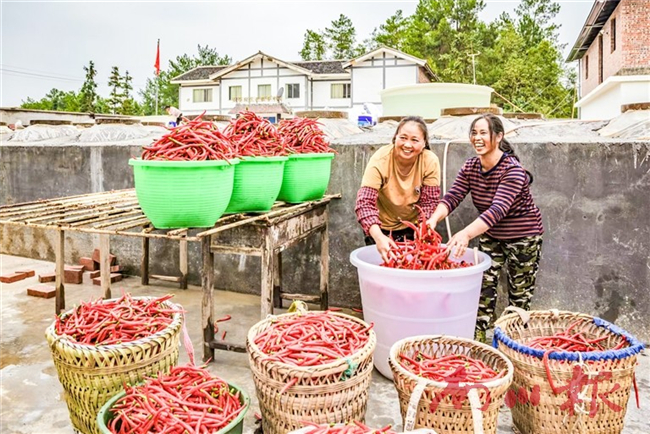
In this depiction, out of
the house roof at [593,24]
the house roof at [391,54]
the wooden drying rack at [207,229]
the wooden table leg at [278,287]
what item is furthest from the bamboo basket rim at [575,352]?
the house roof at [391,54]

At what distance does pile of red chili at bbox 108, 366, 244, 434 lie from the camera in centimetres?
208

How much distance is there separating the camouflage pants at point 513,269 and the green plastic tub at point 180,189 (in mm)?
1974

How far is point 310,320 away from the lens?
268 cm

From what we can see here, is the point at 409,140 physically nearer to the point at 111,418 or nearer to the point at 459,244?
the point at 459,244

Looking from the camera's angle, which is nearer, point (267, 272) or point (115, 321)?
point (115, 321)

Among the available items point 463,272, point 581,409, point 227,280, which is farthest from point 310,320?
point 227,280

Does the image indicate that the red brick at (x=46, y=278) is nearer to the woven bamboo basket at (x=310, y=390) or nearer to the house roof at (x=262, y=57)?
the woven bamboo basket at (x=310, y=390)

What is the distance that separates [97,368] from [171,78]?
169 ft

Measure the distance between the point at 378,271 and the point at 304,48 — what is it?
146 ft

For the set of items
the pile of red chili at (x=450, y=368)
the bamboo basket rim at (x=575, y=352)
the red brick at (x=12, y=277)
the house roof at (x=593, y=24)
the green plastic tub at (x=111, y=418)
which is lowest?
the red brick at (x=12, y=277)

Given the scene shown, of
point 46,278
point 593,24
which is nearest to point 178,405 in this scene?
point 46,278

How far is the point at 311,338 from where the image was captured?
2482mm

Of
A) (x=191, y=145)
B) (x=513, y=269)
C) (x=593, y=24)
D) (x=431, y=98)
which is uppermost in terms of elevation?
(x=593, y=24)

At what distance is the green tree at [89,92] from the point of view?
40750mm
